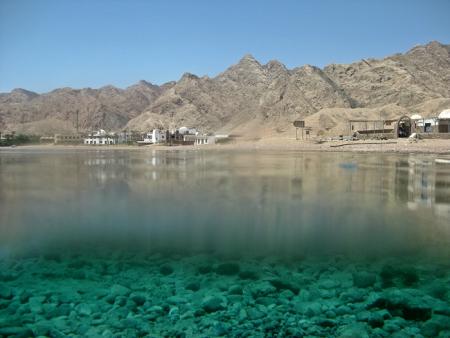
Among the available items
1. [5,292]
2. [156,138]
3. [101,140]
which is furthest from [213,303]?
[101,140]

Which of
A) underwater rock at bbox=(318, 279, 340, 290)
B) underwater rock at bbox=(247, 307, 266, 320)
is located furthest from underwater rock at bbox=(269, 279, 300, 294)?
underwater rock at bbox=(247, 307, 266, 320)

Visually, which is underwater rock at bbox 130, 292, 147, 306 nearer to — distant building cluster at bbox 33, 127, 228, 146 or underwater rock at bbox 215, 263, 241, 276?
underwater rock at bbox 215, 263, 241, 276

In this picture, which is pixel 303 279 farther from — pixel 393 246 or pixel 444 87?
pixel 444 87

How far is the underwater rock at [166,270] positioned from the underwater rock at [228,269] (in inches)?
35.0

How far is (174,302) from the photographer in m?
6.53

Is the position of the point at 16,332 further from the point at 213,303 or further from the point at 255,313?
the point at 255,313

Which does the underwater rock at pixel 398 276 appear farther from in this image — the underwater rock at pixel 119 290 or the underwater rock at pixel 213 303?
the underwater rock at pixel 119 290

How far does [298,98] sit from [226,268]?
12032cm

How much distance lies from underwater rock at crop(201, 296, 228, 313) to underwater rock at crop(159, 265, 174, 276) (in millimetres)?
1383

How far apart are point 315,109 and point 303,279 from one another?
117 meters

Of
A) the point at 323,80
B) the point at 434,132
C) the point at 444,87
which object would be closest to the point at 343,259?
the point at 434,132

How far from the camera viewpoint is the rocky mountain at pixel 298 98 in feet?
360

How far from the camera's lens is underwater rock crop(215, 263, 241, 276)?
773cm

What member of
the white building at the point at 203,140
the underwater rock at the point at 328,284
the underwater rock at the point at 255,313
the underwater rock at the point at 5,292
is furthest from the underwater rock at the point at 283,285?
the white building at the point at 203,140
